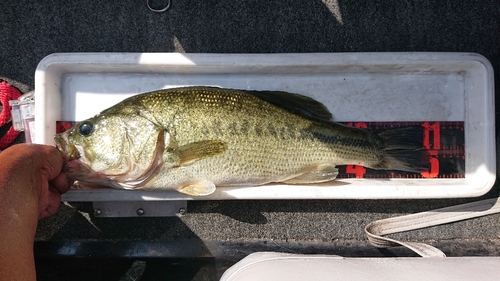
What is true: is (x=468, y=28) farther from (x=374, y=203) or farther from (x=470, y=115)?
(x=374, y=203)

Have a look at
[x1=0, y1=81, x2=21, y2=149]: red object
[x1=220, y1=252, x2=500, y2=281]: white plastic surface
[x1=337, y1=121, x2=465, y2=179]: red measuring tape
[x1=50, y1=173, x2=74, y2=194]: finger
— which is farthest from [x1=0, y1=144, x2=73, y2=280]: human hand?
[x1=337, y1=121, x2=465, y2=179]: red measuring tape

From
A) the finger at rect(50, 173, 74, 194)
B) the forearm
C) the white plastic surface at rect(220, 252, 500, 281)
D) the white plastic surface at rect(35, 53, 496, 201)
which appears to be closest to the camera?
the forearm

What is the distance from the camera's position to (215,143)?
80.0 inches

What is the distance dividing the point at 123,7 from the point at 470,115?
94.1 inches

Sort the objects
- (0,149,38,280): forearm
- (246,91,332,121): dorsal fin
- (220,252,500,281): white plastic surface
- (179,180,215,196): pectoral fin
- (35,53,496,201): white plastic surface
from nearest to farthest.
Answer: (0,149,38,280): forearm < (220,252,500,281): white plastic surface < (179,180,215,196): pectoral fin < (246,91,332,121): dorsal fin < (35,53,496,201): white plastic surface

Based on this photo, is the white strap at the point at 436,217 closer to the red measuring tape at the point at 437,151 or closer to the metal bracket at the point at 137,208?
the red measuring tape at the point at 437,151

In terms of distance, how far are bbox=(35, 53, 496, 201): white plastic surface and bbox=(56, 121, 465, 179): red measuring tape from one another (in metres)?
0.04

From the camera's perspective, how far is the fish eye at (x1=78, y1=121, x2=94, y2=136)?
199cm

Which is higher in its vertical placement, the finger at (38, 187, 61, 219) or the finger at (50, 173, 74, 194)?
the finger at (50, 173, 74, 194)

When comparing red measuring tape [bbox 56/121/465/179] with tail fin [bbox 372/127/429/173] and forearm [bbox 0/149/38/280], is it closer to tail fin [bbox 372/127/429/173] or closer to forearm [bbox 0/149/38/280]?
tail fin [bbox 372/127/429/173]

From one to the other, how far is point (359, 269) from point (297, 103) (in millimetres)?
972

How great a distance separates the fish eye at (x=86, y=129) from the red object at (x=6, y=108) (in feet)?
2.83

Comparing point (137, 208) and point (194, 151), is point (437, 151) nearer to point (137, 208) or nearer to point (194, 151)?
point (194, 151)

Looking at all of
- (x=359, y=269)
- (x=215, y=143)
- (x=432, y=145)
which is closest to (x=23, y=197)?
(x=215, y=143)
